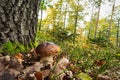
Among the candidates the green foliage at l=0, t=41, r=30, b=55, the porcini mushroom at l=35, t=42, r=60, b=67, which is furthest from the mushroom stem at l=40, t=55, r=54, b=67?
the green foliage at l=0, t=41, r=30, b=55

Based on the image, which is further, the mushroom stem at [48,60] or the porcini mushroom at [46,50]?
the porcini mushroom at [46,50]

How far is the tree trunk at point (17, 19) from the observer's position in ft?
8.50

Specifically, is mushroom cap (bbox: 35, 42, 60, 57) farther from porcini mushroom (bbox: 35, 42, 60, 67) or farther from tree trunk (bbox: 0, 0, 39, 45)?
tree trunk (bbox: 0, 0, 39, 45)

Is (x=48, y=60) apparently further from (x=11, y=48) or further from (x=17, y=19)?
(x=17, y=19)

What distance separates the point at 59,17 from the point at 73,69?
1385 inches

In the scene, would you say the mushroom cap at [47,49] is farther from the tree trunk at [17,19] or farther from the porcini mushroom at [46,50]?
the tree trunk at [17,19]

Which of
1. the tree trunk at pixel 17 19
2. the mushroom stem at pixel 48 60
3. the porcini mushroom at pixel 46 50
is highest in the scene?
the tree trunk at pixel 17 19

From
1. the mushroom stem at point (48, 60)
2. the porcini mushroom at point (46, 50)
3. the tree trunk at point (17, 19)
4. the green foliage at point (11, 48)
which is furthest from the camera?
the tree trunk at point (17, 19)

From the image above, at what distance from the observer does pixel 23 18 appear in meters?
2.76

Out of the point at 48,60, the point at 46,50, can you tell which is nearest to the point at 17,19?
the point at 46,50

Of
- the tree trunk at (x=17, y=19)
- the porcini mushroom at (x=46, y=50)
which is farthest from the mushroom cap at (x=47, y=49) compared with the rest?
the tree trunk at (x=17, y=19)

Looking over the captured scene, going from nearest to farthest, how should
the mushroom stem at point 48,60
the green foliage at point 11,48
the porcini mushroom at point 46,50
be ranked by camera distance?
the mushroom stem at point 48,60 < the porcini mushroom at point 46,50 < the green foliage at point 11,48

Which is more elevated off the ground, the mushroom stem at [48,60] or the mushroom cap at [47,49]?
the mushroom cap at [47,49]

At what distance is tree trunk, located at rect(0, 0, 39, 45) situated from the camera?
259 cm
